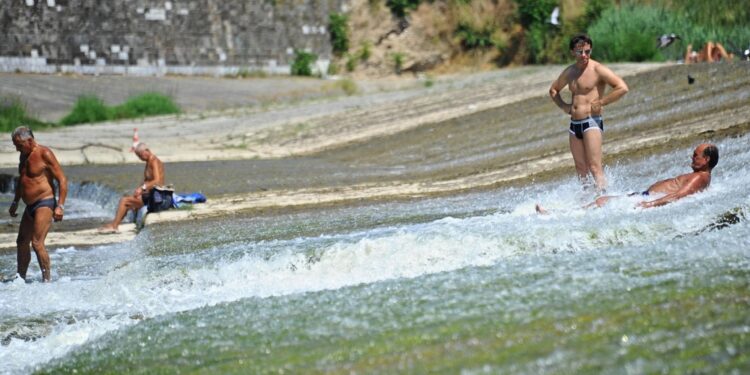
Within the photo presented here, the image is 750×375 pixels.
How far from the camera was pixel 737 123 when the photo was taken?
1358 centimetres

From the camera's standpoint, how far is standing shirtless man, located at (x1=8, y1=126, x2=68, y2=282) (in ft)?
34.8

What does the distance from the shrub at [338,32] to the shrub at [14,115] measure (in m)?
9.03

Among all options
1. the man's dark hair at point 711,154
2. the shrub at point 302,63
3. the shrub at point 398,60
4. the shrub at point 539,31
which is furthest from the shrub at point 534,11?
the man's dark hair at point 711,154

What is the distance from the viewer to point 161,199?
13.4m

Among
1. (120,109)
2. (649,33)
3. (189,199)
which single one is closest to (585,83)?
(189,199)

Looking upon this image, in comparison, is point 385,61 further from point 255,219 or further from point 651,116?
point 255,219

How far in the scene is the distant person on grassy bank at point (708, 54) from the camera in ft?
72.6

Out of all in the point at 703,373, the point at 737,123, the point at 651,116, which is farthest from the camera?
the point at 651,116

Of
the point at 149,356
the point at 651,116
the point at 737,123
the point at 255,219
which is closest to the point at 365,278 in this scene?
the point at 149,356

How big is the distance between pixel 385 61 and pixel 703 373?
25499 millimetres

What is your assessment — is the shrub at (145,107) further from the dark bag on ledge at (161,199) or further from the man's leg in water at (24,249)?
the man's leg in water at (24,249)

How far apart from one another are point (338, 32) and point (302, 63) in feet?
4.50

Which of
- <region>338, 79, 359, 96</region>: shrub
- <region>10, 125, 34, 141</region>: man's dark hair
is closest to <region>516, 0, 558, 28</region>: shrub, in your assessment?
<region>338, 79, 359, 96</region>: shrub

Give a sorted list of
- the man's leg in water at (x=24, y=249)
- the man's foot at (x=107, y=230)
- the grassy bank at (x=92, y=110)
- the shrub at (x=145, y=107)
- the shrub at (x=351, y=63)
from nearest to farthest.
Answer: the man's leg in water at (x=24, y=249)
the man's foot at (x=107, y=230)
the grassy bank at (x=92, y=110)
the shrub at (x=145, y=107)
the shrub at (x=351, y=63)
